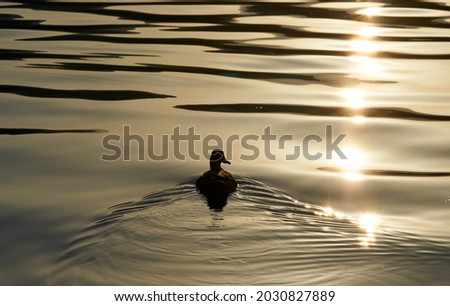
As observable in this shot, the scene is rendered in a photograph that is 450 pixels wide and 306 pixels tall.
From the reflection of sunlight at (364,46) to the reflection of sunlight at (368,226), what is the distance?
12.0 meters

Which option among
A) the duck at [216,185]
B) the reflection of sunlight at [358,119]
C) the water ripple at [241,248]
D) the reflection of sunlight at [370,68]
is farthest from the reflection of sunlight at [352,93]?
the water ripple at [241,248]

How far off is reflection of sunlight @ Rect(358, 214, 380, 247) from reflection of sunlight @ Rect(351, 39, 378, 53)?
1204cm

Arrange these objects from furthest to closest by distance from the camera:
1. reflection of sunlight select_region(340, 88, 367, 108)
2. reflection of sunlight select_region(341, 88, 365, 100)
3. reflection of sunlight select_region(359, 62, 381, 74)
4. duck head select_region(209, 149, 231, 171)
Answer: reflection of sunlight select_region(359, 62, 381, 74)
reflection of sunlight select_region(341, 88, 365, 100)
reflection of sunlight select_region(340, 88, 367, 108)
duck head select_region(209, 149, 231, 171)

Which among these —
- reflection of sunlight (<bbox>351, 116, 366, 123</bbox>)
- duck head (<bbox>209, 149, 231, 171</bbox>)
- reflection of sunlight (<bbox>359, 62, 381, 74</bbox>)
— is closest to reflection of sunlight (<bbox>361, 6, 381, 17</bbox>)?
reflection of sunlight (<bbox>359, 62, 381, 74</bbox>)

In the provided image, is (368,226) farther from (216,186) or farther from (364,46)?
(364,46)

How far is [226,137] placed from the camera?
1702 cm

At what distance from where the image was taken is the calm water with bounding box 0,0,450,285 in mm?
11047

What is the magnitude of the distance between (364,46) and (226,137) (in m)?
8.95

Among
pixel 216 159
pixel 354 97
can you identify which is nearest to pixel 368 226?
pixel 216 159

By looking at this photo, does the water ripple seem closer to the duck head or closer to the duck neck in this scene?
the duck neck

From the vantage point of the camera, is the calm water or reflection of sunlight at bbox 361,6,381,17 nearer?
the calm water

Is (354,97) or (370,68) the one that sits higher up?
(370,68)

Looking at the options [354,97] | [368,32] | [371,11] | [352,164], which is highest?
[371,11]

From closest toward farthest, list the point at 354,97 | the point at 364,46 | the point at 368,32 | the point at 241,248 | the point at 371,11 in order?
the point at 241,248 < the point at 354,97 < the point at 364,46 < the point at 368,32 < the point at 371,11
